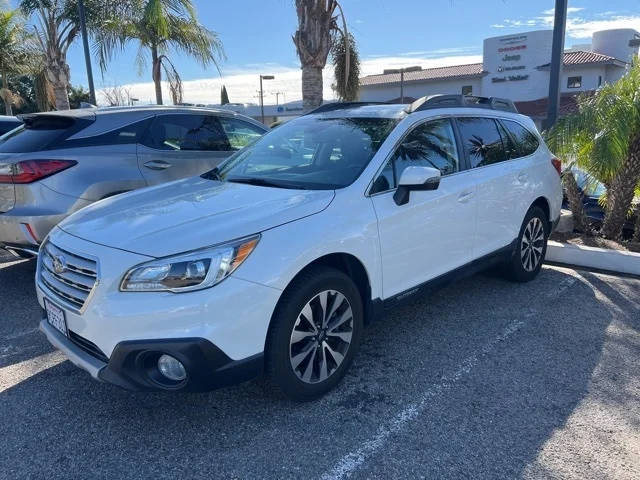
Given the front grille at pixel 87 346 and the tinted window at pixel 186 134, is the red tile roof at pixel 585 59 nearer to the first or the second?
the tinted window at pixel 186 134

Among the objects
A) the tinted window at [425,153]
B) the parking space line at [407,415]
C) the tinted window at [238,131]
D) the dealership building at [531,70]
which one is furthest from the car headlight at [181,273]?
the dealership building at [531,70]

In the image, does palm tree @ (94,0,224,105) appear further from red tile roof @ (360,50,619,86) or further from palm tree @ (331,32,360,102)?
red tile roof @ (360,50,619,86)

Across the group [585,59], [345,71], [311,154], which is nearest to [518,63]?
[585,59]

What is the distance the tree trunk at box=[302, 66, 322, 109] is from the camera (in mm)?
10000

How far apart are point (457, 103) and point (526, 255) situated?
172cm

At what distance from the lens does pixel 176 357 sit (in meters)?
2.60

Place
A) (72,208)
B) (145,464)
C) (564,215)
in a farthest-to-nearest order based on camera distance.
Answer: (564,215) → (72,208) → (145,464)

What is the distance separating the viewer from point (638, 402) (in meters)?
3.22

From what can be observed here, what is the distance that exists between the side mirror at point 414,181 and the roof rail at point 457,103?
0.77 metres

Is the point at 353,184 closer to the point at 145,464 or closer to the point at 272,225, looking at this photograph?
the point at 272,225

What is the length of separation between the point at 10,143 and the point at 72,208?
1083 mm

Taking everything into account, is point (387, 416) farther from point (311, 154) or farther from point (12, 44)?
point (12, 44)

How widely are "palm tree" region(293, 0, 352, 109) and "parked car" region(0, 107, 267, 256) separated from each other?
417 cm

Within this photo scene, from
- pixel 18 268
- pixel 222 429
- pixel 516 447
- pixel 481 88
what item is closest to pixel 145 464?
pixel 222 429
